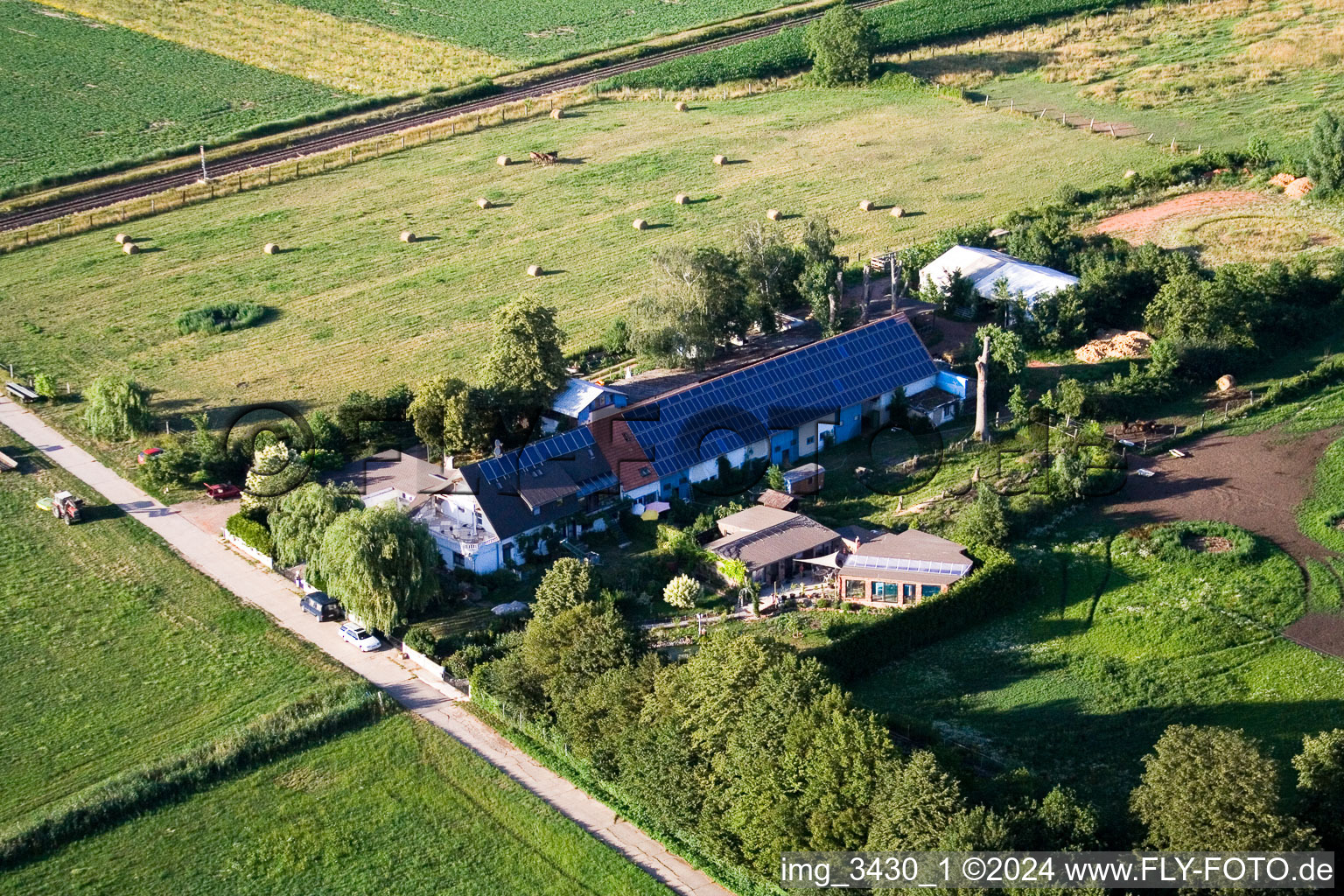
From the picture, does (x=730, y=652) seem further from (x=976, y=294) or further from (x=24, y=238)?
(x=24, y=238)

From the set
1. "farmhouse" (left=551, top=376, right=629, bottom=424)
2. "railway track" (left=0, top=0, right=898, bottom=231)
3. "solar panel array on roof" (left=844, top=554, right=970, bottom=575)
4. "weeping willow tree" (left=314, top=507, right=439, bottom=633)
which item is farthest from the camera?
"railway track" (left=0, top=0, right=898, bottom=231)

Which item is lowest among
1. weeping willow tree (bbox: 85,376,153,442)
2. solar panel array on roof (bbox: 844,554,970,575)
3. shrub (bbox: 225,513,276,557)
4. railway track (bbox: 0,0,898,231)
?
solar panel array on roof (bbox: 844,554,970,575)

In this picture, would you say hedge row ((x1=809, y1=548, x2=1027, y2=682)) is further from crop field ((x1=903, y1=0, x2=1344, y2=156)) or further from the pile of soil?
crop field ((x1=903, y1=0, x2=1344, y2=156))

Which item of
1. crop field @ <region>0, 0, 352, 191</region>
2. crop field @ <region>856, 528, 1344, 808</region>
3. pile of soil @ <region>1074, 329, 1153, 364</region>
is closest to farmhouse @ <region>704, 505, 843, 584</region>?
crop field @ <region>856, 528, 1344, 808</region>

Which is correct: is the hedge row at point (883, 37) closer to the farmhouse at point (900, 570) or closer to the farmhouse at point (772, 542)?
the farmhouse at point (772, 542)

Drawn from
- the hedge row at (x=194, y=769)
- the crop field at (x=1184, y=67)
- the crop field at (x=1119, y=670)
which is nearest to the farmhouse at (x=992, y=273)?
the crop field at (x=1119, y=670)

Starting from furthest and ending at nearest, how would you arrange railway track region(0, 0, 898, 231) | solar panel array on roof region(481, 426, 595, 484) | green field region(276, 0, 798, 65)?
green field region(276, 0, 798, 65) < railway track region(0, 0, 898, 231) < solar panel array on roof region(481, 426, 595, 484)

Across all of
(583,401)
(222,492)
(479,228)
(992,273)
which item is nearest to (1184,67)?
(992,273)

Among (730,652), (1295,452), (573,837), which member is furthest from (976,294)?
(573,837)
